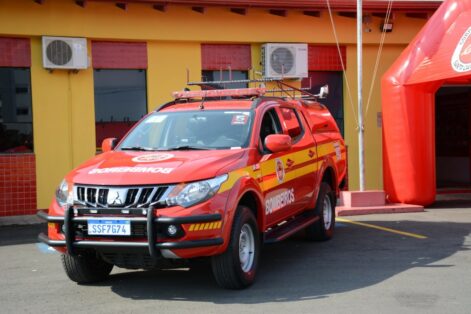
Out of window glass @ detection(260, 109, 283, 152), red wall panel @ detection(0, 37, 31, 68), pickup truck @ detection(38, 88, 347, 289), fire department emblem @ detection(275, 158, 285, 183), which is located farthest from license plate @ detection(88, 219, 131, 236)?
red wall panel @ detection(0, 37, 31, 68)

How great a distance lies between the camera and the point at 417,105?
12031mm

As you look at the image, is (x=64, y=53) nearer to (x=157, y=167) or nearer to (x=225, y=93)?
(x=225, y=93)

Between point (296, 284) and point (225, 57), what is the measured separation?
8514 millimetres

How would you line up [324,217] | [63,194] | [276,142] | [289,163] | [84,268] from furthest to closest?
1. [324,217]
2. [289,163]
3. [276,142]
4. [84,268]
5. [63,194]

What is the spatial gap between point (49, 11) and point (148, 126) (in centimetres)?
652

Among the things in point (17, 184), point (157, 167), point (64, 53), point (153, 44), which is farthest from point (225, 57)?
point (157, 167)

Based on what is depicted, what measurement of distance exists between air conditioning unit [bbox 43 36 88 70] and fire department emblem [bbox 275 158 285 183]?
22.8ft

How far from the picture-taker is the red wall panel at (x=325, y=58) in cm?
1450

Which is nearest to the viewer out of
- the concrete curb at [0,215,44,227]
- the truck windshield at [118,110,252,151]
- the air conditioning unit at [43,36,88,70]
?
the truck windshield at [118,110,252,151]

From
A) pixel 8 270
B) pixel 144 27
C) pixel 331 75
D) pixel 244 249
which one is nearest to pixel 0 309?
pixel 8 270

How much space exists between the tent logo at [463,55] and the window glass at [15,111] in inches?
327

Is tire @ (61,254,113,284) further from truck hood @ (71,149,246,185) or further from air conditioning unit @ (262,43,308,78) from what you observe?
air conditioning unit @ (262,43,308,78)

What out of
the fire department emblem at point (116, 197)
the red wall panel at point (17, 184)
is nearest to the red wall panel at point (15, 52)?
the red wall panel at point (17, 184)

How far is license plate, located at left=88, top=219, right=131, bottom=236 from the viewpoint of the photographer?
5.50 metres
